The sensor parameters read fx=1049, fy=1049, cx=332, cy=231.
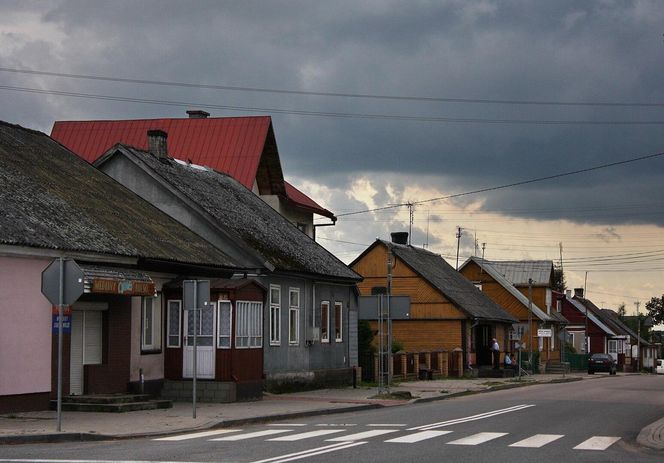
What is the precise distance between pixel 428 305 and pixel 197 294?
3451 centimetres

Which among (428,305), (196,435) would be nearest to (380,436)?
(196,435)

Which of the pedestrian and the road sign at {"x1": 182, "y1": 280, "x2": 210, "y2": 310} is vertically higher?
the road sign at {"x1": 182, "y1": 280, "x2": 210, "y2": 310}

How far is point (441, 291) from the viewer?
5303 centimetres

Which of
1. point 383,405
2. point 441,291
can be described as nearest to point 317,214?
point 441,291

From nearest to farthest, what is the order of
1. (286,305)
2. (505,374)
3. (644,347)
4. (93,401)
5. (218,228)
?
(93,401) < (218,228) < (286,305) < (505,374) < (644,347)

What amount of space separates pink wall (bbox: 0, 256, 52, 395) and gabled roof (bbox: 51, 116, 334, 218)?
2082 cm

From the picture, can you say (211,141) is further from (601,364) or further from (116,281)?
(601,364)

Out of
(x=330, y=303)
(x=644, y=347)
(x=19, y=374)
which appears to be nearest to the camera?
(x=19, y=374)

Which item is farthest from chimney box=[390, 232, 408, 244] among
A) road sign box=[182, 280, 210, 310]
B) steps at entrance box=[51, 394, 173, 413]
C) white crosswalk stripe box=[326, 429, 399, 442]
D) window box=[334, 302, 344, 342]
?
white crosswalk stripe box=[326, 429, 399, 442]

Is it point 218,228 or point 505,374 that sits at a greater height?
point 218,228

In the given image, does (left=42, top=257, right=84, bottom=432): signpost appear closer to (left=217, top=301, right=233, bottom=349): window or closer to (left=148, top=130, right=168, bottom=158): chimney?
(left=217, top=301, right=233, bottom=349): window

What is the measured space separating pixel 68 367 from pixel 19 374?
7.08 ft

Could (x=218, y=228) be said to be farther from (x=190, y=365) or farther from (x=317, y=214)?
(x=317, y=214)

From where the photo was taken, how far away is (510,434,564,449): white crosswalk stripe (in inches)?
619
